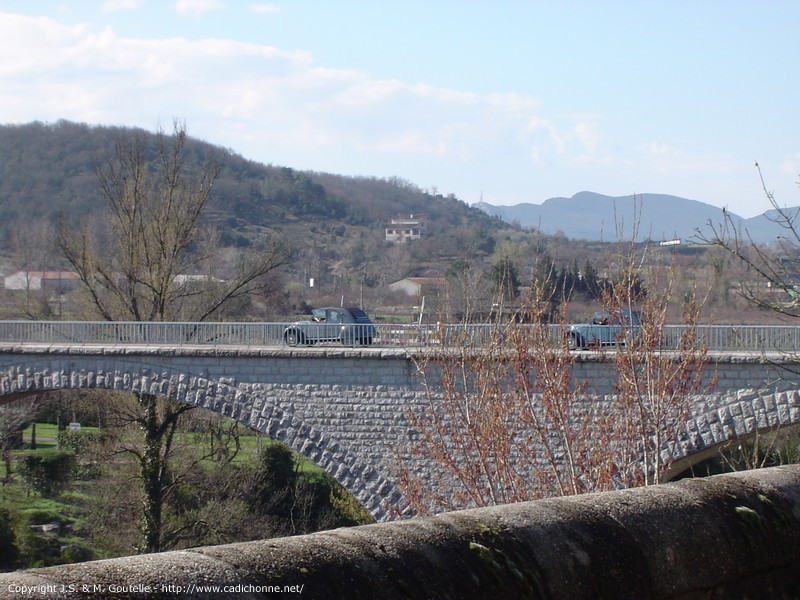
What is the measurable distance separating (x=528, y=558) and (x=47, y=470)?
2448 cm

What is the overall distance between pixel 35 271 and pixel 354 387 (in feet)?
150

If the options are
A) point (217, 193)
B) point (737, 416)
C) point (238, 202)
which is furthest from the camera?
point (238, 202)

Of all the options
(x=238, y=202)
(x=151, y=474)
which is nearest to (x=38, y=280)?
(x=238, y=202)

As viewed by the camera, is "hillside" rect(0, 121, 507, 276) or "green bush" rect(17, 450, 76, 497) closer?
"green bush" rect(17, 450, 76, 497)

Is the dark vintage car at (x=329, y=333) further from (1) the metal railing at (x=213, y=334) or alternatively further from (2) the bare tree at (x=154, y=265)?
(2) the bare tree at (x=154, y=265)

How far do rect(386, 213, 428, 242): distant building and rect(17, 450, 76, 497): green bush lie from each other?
51318 millimetres

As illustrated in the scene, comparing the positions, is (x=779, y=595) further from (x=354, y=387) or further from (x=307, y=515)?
(x=307, y=515)

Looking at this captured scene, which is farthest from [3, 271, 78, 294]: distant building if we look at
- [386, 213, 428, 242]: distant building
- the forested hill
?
[386, 213, 428, 242]: distant building

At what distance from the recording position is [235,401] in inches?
653

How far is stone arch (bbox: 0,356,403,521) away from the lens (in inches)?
639

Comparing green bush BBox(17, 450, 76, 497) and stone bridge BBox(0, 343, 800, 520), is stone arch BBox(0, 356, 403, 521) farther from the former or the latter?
green bush BBox(17, 450, 76, 497)

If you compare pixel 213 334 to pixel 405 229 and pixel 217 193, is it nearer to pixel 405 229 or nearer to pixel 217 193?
pixel 217 193

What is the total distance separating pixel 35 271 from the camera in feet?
Result: 183

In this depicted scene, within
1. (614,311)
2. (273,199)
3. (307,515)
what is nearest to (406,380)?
(614,311)
